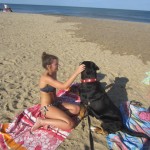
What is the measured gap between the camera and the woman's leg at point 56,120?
413 cm

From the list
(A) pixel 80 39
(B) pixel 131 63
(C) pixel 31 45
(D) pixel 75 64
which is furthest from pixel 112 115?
(A) pixel 80 39

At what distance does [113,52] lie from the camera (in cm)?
1020

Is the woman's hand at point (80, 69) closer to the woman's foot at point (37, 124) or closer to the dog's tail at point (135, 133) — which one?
the woman's foot at point (37, 124)

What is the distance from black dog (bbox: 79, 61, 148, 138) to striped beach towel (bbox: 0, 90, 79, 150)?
2.03 feet

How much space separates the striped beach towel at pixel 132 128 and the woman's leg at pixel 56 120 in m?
0.72

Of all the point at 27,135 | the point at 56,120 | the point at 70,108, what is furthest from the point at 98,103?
the point at 27,135

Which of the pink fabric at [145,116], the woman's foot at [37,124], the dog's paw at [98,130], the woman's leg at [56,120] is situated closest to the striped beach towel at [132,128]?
the pink fabric at [145,116]

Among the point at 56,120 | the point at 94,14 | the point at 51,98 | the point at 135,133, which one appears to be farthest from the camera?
the point at 94,14

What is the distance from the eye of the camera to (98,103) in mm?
4199

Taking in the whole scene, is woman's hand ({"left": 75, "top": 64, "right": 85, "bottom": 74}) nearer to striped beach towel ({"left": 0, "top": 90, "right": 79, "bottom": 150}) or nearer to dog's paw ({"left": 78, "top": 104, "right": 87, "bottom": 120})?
dog's paw ({"left": 78, "top": 104, "right": 87, "bottom": 120})

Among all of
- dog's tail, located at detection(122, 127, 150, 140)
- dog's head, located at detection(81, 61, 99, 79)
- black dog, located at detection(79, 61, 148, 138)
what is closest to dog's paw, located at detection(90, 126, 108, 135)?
black dog, located at detection(79, 61, 148, 138)

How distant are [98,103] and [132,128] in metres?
0.83

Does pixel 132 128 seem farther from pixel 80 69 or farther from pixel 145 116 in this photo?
pixel 80 69

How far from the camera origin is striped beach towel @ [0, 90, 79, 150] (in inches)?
152
